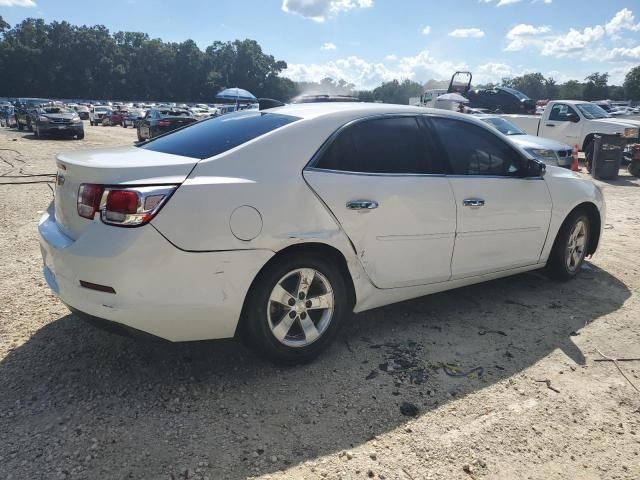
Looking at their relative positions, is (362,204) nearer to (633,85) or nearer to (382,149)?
(382,149)

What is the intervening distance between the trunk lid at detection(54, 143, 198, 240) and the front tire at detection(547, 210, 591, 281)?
3.50 meters

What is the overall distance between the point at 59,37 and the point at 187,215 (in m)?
127

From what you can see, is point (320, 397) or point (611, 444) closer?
point (611, 444)

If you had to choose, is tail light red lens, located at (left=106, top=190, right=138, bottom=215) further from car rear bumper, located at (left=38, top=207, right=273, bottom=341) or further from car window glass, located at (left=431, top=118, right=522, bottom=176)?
car window glass, located at (left=431, top=118, right=522, bottom=176)

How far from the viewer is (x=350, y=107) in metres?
3.66

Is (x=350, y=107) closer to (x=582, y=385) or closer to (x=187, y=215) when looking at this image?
(x=187, y=215)

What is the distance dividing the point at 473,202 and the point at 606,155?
11.1 m

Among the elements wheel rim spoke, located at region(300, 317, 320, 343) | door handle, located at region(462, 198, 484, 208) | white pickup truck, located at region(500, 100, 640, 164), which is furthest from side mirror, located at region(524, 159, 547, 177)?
white pickup truck, located at region(500, 100, 640, 164)

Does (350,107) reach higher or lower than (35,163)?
higher

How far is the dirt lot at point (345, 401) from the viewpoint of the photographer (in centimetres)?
245

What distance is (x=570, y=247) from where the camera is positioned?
16.2 feet

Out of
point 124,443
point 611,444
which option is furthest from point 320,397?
point 611,444

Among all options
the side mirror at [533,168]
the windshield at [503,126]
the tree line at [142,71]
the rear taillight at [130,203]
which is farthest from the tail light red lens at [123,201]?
the tree line at [142,71]

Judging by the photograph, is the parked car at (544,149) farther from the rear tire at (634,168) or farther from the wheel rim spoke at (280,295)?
the wheel rim spoke at (280,295)
